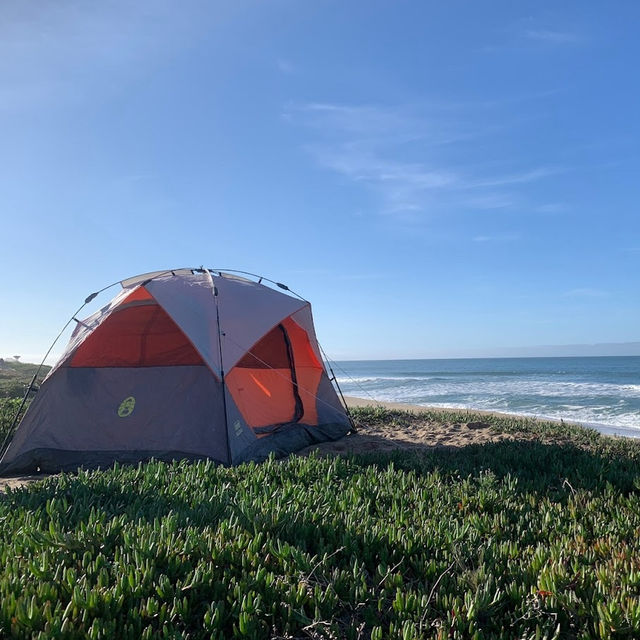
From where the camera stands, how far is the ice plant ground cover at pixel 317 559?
2.31m

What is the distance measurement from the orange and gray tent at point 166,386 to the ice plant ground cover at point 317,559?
1.94 meters

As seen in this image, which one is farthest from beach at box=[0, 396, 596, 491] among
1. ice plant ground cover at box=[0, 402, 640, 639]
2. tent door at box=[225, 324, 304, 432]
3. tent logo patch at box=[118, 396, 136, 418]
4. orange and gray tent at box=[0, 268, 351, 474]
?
ice plant ground cover at box=[0, 402, 640, 639]

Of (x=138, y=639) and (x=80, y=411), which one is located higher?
(x=80, y=411)

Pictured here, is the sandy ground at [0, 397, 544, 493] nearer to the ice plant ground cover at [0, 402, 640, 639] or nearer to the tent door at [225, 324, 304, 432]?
the tent door at [225, 324, 304, 432]

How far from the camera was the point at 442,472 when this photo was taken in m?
5.44

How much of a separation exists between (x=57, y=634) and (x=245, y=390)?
5.54m

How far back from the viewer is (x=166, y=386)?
7.17m

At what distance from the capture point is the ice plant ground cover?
2309mm

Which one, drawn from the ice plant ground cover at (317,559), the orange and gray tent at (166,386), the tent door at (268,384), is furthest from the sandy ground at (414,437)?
the ice plant ground cover at (317,559)

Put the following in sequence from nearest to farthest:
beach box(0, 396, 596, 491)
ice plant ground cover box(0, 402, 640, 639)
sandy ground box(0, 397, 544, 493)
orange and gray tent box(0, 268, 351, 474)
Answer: ice plant ground cover box(0, 402, 640, 639) → orange and gray tent box(0, 268, 351, 474) → beach box(0, 396, 596, 491) → sandy ground box(0, 397, 544, 493)

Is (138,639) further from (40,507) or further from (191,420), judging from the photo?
(191,420)

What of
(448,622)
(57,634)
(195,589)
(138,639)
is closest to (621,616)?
(448,622)

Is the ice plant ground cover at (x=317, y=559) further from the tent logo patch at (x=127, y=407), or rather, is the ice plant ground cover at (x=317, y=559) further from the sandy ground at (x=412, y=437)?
the sandy ground at (x=412, y=437)

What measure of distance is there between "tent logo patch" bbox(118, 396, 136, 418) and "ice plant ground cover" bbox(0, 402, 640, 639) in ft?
7.17
